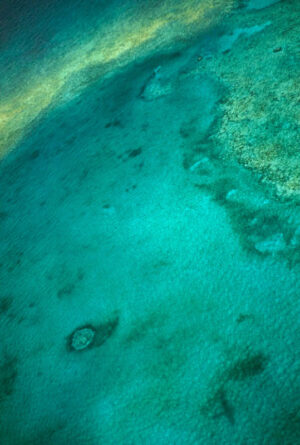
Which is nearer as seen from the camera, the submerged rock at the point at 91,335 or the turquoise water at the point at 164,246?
the turquoise water at the point at 164,246

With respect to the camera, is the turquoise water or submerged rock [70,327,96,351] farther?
submerged rock [70,327,96,351]

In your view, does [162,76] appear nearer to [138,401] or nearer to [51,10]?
[138,401]

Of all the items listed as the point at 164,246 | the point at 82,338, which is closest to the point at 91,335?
the point at 82,338

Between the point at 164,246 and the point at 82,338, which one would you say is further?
the point at 164,246

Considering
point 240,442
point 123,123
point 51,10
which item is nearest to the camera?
point 240,442

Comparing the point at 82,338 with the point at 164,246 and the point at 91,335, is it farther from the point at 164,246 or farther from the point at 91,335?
the point at 164,246

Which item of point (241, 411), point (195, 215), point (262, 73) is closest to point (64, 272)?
point (195, 215)

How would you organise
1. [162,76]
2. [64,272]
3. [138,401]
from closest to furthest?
[138,401] → [64,272] → [162,76]

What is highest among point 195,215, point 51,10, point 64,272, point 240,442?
point 51,10
